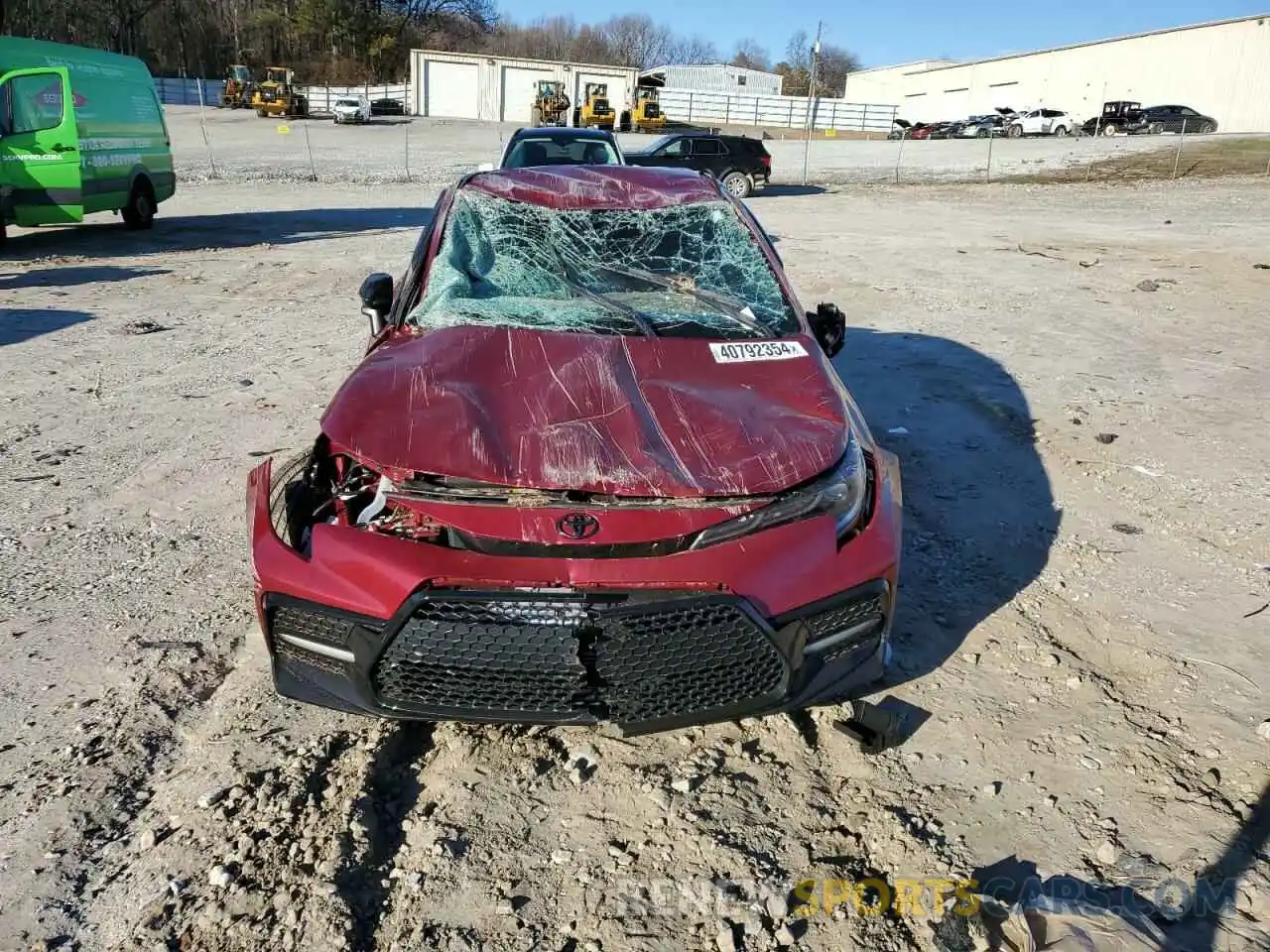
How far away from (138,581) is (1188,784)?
3850 millimetres

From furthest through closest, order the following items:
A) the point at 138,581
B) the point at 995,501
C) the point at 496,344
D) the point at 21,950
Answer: the point at 995,501
the point at 138,581
the point at 496,344
the point at 21,950

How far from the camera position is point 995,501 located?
4.64 metres

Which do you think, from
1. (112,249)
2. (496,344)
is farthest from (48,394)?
(112,249)

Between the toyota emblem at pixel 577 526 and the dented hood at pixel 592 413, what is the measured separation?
0.11 m

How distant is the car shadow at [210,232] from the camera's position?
41.8 ft

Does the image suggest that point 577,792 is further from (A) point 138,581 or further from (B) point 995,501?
(B) point 995,501

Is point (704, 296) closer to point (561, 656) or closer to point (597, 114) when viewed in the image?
point (561, 656)

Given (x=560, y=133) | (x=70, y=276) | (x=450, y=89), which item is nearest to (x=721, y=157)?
(x=560, y=133)

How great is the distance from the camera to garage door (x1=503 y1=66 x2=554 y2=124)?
53344mm

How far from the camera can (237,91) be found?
176 ft

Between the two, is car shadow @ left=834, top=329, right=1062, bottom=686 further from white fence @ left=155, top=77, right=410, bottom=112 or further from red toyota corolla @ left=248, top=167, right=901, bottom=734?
white fence @ left=155, top=77, right=410, bottom=112

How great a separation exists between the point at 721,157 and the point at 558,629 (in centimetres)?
1959

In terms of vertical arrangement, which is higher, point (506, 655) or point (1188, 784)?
point (506, 655)

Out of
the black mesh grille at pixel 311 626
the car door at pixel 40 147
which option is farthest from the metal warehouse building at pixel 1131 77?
the black mesh grille at pixel 311 626
